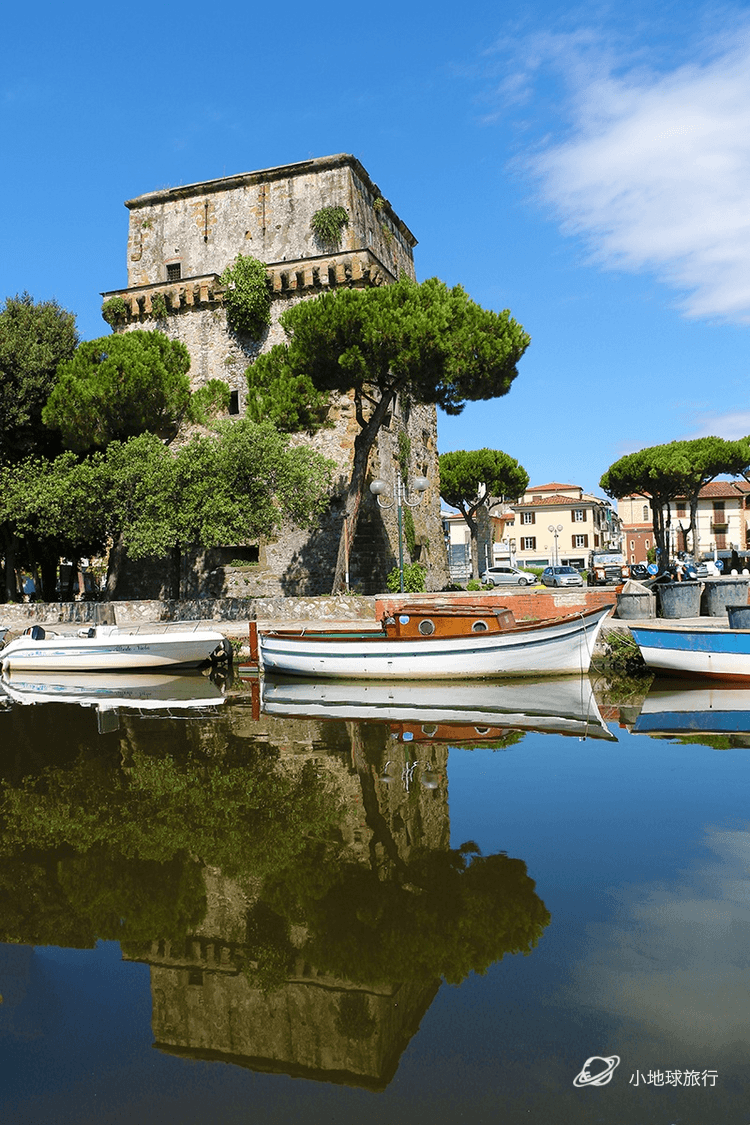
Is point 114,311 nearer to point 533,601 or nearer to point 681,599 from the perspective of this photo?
point 533,601

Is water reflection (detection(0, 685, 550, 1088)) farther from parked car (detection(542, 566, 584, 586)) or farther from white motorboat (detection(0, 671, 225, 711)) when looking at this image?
parked car (detection(542, 566, 584, 586))

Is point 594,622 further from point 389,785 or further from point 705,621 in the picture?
point 389,785

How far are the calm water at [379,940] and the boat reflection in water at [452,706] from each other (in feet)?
4.88

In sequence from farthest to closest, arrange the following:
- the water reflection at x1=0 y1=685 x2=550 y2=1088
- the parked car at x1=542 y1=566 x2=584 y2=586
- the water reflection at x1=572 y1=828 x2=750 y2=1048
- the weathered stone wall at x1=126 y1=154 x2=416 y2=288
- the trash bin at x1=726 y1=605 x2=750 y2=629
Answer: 1. the parked car at x1=542 y1=566 x2=584 y2=586
2. the weathered stone wall at x1=126 y1=154 x2=416 y2=288
3. the trash bin at x1=726 y1=605 x2=750 y2=629
4. the water reflection at x1=0 y1=685 x2=550 y2=1088
5. the water reflection at x1=572 y1=828 x2=750 y2=1048

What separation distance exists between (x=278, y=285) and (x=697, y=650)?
19008 millimetres

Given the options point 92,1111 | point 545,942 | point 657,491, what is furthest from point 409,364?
point 657,491

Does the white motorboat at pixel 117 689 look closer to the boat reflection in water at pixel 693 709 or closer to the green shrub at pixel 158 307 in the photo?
the boat reflection in water at pixel 693 709

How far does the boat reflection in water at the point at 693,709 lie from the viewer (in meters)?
9.50

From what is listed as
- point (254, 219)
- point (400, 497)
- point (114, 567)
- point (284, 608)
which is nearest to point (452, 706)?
point (284, 608)

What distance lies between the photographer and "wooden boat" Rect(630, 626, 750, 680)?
12539 mm

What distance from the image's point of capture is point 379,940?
4.04 meters

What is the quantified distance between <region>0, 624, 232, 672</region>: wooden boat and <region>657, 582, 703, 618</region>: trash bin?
10337 millimetres

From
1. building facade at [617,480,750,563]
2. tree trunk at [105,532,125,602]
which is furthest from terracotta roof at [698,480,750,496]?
tree trunk at [105,532,125,602]
